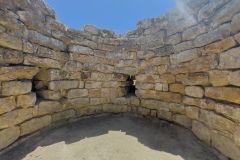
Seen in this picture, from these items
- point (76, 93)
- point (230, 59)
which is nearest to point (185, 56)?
point (230, 59)

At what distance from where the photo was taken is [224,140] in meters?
1.95

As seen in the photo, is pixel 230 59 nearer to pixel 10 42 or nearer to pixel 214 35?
pixel 214 35

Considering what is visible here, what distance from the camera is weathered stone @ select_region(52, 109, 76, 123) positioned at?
109 inches

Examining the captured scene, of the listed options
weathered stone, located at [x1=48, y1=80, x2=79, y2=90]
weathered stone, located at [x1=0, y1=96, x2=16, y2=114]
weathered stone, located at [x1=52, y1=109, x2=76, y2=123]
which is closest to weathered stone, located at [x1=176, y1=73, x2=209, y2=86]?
weathered stone, located at [x1=48, y1=80, x2=79, y2=90]

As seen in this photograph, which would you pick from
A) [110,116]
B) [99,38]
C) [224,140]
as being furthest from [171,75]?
[99,38]

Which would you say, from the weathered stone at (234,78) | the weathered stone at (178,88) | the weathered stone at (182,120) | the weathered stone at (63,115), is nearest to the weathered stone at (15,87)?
the weathered stone at (63,115)

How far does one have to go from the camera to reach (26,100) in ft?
7.45

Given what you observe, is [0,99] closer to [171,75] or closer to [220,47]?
[171,75]

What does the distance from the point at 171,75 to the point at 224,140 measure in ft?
4.77

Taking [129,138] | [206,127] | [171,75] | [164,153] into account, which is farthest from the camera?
[171,75]

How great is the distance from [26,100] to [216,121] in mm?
3195

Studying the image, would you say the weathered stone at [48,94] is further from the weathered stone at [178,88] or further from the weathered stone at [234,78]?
the weathered stone at [234,78]

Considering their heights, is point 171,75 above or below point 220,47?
below

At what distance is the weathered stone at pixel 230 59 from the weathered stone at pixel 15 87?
3224 millimetres
